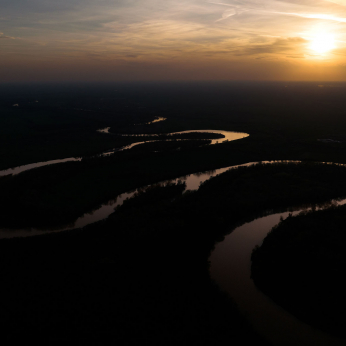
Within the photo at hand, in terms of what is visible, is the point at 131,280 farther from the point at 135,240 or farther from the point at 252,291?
the point at 252,291

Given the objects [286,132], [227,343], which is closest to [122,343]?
[227,343]

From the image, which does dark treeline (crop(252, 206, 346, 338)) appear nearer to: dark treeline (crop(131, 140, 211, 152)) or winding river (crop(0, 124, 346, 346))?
winding river (crop(0, 124, 346, 346))

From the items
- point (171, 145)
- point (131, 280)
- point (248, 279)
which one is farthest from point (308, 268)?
point (171, 145)

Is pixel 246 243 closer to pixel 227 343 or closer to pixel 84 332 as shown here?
pixel 227 343

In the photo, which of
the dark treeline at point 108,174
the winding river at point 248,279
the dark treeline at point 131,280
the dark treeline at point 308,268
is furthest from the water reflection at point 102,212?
the dark treeline at point 308,268

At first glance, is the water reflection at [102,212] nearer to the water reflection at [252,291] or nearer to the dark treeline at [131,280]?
the dark treeline at [131,280]

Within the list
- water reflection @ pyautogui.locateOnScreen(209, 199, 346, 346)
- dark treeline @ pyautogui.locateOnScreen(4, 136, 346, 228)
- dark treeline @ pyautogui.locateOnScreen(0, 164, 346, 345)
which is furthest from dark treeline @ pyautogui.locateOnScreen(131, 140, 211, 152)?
water reflection @ pyautogui.locateOnScreen(209, 199, 346, 346)
